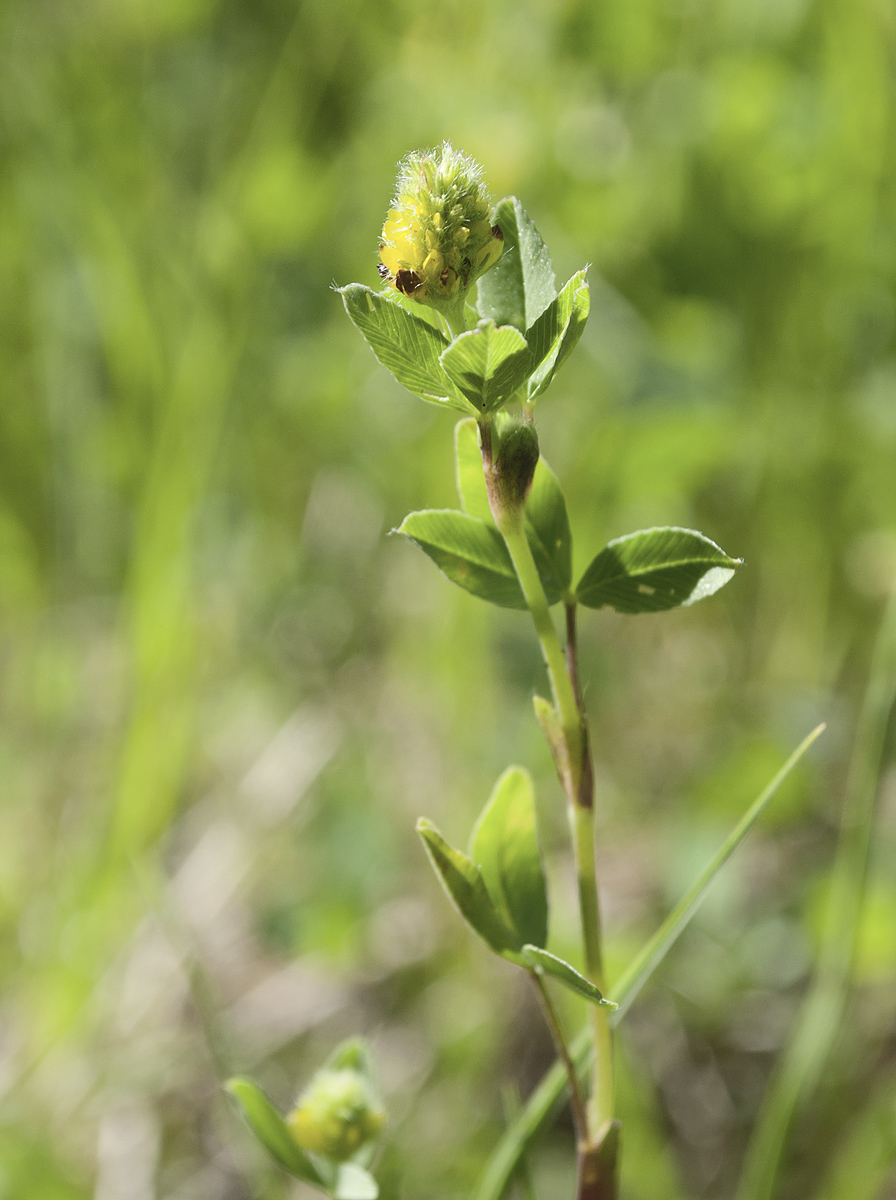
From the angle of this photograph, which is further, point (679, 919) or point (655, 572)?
point (679, 919)

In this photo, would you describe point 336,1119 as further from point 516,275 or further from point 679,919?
point 516,275

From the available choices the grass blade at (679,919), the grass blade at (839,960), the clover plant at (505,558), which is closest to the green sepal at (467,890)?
the clover plant at (505,558)

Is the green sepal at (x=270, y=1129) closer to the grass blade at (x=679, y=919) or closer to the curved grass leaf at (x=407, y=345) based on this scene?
the grass blade at (x=679, y=919)

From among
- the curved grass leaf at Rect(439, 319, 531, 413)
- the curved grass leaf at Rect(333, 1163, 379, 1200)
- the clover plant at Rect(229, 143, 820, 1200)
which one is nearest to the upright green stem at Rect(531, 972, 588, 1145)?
the clover plant at Rect(229, 143, 820, 1200)

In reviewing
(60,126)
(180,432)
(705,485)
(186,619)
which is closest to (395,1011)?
(186,619)

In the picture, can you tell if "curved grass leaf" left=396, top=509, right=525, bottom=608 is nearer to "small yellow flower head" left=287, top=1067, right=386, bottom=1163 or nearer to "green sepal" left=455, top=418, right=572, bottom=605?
"green sepal" left=455, top=418, right=572, bottom=605

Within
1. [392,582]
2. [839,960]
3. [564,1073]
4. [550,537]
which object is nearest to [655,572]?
[550,537]
